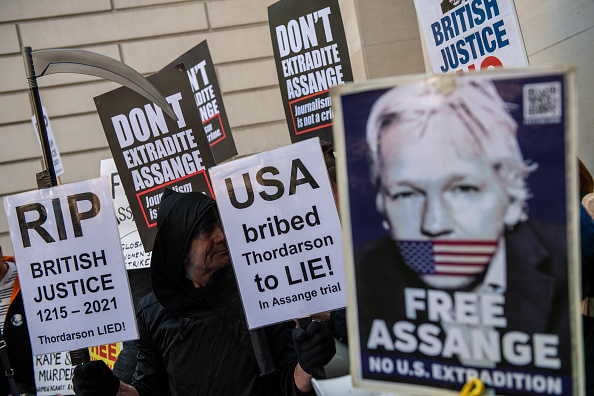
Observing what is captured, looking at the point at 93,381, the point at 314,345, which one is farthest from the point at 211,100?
the point at 314,345

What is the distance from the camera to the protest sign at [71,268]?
2785 millimetres

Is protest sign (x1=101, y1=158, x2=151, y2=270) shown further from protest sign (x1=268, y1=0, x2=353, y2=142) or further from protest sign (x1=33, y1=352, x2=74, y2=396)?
protest sign (x1=268, y1=0, x2=353, y2=142)

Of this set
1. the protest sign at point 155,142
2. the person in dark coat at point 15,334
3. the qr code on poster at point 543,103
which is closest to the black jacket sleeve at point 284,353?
the protest sign at point 155,142

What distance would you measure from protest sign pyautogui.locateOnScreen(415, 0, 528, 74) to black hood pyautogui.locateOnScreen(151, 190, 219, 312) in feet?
4.92

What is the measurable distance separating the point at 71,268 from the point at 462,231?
6.40ft

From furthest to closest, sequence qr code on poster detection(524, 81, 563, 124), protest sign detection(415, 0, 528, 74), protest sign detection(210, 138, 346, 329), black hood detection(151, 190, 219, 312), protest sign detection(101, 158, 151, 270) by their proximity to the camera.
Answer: protest sign detection(101, 158, 151, 270) < protest sign detection(415, 0, 528, 74) < black hood detection(151, 190, 219, 312) < protest sign detection(210, 138, 346, 329) < qr code on poster detection(524, 81, 563, 124)

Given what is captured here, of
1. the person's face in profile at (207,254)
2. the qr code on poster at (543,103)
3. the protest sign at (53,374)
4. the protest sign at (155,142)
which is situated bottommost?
the protest sign at (53,374)

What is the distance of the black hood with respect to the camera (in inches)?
108

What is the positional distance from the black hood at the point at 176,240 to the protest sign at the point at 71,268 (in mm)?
151

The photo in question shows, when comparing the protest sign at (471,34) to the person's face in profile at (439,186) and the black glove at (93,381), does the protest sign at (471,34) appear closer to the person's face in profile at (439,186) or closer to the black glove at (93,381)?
the person's face in profile at (439,186)

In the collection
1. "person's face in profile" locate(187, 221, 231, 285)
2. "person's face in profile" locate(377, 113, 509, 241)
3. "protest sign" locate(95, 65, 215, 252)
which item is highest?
"protest sign" locate(95, 65, 215, 252)

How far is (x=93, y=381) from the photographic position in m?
2.59

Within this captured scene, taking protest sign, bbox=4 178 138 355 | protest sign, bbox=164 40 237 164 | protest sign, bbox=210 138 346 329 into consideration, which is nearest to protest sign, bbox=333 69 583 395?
protest sign, bbox=210 138 346 329

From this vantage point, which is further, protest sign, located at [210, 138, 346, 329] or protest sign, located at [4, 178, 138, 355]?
protest sign, located at [4, 178, 138, 355]
